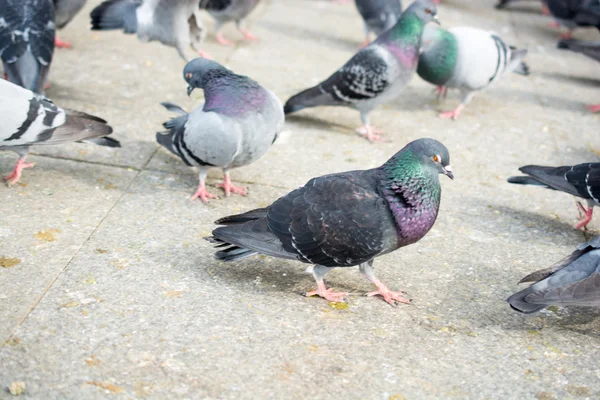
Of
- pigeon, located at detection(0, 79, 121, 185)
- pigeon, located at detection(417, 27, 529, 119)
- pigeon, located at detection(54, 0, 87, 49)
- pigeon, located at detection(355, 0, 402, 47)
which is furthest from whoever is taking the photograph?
pigeon, located at detection(355, 0, 402, 47)

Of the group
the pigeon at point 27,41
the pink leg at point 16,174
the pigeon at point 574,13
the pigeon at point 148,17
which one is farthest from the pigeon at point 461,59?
the pink leg at point 16,174

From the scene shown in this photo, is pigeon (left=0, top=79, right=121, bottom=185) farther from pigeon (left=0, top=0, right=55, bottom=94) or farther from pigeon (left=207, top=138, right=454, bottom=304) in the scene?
pigeon (left=207, top=138, right=454, bottom=304)

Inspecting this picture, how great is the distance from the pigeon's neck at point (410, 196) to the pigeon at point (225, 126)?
1327mm

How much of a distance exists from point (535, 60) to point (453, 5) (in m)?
2.60

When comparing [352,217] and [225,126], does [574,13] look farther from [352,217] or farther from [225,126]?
[352,217]

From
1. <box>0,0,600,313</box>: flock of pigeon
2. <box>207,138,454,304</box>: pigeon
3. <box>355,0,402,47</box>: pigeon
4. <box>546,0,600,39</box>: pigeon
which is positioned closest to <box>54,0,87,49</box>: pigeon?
<box>0,0,600,313</box>: flock of pigeon

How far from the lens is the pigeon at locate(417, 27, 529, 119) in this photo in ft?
23.0

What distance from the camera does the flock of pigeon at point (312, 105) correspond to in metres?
3.88

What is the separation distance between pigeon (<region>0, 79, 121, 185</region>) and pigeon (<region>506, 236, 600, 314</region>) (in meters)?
3.13

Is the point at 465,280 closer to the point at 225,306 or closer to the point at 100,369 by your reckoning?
the point at 225,306

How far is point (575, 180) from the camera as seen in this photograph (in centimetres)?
509

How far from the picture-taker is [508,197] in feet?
18.8

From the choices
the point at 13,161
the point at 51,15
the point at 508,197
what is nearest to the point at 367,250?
the point at 508,197

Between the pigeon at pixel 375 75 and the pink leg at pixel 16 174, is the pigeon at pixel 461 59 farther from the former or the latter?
the pink leg at pixel 16 174
